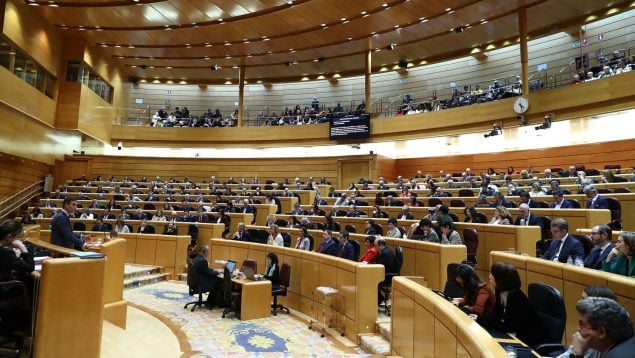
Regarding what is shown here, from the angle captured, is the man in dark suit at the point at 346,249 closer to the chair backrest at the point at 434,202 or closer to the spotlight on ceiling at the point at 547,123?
the chair backrest at the point at 434,202

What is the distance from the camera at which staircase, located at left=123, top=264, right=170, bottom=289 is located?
314 inches

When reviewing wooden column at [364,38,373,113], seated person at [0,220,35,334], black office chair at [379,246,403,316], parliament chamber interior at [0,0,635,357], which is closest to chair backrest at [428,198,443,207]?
parliament chamber interior at [0,0,635,357]

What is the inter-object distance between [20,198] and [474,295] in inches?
598

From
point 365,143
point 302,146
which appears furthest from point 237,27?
point 365,143

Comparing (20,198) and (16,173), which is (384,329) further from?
(16,173)

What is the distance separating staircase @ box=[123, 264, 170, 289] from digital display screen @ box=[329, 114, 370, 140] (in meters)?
8.54

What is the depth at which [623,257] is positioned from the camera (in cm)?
319

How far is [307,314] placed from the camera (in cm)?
643

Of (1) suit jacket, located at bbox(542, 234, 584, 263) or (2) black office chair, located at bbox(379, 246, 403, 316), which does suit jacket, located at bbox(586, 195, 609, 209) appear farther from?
(2) black office chair, located at bbox(379, 246, 403, 316)

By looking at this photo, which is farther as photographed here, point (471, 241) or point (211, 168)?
point (211, 168)

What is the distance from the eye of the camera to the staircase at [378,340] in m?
4.46

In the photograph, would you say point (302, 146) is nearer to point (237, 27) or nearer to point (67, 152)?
point (237, 27)

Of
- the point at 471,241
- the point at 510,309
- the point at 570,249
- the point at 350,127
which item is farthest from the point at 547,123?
the point at 510,309

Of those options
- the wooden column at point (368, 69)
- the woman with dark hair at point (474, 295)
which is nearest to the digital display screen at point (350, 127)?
the wooden column at point (368, 69)
